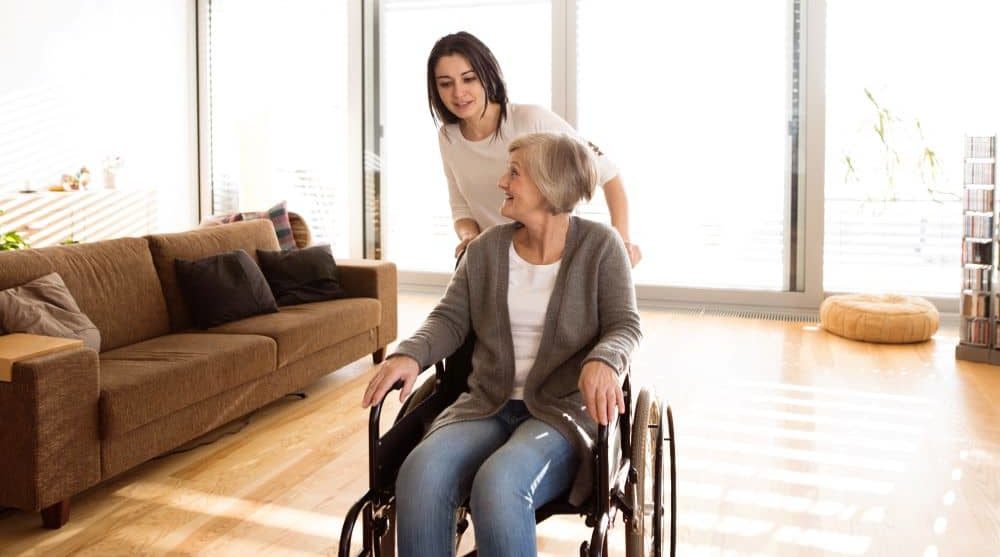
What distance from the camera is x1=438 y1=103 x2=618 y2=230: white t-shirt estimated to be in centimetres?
229

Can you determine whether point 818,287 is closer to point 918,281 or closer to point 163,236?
point 918,281

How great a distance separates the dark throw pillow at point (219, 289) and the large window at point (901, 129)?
3757 mm

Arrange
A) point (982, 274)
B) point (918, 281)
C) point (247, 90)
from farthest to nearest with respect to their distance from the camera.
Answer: point (247, 90) < point (918, 281) < point (982, 274)

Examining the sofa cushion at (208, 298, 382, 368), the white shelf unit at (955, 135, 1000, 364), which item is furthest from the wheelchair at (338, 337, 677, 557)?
the white shelf unit at (955, 135, 1000, 364)

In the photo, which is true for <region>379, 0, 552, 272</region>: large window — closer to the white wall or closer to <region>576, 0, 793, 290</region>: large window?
<region>576, 0, 793, 290</region>: large window

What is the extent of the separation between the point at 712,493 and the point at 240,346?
1716 millimetres

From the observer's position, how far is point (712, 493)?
9.02 ft

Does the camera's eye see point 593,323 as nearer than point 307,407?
Yes

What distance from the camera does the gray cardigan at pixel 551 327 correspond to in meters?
1.78

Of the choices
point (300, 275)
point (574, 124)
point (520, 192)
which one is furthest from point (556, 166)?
point (574, 124)

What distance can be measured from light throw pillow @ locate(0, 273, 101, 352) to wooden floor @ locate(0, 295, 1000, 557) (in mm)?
499

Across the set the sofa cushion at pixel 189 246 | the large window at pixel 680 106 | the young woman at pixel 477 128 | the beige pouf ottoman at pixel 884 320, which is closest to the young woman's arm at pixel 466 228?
the young woman at pixel 477 128

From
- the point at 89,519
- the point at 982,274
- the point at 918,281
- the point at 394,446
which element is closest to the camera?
the point at 394,446

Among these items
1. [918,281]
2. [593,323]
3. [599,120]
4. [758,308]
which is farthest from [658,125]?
[593,323]
